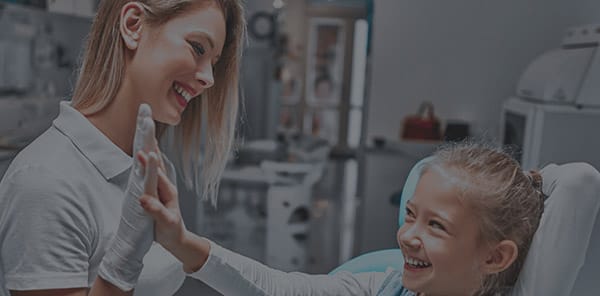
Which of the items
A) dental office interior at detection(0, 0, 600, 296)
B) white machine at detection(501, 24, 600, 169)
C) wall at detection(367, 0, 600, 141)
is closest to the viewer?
white machine at detection(501, 24, 600, 169)

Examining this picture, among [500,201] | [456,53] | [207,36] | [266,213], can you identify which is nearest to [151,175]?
[207,36]

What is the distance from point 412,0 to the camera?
280 cm

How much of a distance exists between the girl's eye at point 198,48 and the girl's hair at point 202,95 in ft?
0.18

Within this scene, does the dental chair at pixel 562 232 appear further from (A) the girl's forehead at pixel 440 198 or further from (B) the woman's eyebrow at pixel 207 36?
Result: (B) the woman's eyebrow at pixel 207 36

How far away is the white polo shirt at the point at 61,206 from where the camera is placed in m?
0.72

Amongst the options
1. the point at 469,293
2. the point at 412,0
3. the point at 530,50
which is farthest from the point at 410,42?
the point at 469,293

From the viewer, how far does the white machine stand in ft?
6.03

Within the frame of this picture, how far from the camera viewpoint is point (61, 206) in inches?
29.2

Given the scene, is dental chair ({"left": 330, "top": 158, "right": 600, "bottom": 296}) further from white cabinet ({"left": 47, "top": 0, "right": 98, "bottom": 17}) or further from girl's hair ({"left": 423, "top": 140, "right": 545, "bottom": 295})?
white cabinet ({"left": 47, "top": 0, "right": 98, "bottom": 17})

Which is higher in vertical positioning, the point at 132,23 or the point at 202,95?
the point at 132,23

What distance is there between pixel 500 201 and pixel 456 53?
6.93ft

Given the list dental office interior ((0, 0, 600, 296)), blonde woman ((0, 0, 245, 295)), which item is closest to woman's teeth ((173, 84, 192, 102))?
blonde woman ((0, 0, 245, 295))

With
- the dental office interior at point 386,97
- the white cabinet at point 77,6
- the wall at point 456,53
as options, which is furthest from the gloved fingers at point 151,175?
the wall at point 456,53

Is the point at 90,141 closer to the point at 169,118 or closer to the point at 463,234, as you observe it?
the point at 169,118
